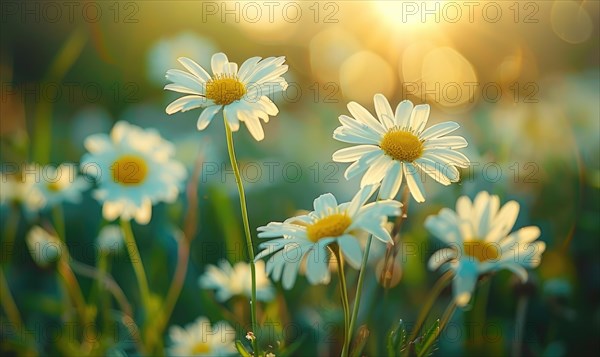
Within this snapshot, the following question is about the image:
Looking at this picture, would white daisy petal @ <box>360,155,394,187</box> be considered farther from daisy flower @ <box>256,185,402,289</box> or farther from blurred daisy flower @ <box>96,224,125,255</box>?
blurred daisy flower @ <box>96,224,125,255</box>

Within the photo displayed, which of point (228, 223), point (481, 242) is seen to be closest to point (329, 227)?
point (481, 242)

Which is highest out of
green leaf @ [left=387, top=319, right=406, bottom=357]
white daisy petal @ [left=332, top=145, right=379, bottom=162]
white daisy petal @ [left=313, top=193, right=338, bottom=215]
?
white daisy petal @ [left=332, top=145, right=379, bottom=162]

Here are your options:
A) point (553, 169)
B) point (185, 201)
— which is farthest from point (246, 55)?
point (553, 169)

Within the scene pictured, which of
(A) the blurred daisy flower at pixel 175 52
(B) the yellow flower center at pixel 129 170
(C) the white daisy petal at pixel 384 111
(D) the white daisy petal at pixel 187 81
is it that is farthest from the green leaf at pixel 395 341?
(A) the blurred daisy flower at pixel 175 52

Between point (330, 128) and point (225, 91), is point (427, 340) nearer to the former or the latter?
point (225, 91)

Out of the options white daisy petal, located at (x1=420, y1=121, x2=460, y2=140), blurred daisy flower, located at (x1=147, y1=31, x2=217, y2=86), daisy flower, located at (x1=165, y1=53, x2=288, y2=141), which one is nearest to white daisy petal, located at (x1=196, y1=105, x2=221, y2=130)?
daisy flower, located at (x1=165, y1=53, x2=288, y2=141)

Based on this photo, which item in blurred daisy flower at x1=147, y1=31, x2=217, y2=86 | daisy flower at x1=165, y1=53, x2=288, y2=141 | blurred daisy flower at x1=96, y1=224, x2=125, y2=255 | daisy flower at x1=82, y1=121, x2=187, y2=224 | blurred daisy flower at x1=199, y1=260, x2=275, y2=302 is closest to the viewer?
daisy flower at x1=165, y1=53, x2=288, y2=141
